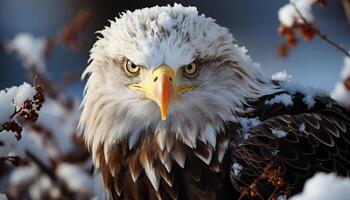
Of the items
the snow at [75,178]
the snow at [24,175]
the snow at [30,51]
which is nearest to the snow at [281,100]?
the snow at [75,178]

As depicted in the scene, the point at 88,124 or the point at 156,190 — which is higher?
the point at 88,124

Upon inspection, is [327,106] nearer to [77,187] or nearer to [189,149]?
[189,149]

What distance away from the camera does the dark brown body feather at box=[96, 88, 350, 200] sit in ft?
13.4

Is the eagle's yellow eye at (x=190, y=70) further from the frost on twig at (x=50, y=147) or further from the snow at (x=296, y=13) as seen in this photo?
the frost on twig at (x=50, y=147)

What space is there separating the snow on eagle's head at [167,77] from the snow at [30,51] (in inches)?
22.1

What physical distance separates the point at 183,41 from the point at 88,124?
590mm

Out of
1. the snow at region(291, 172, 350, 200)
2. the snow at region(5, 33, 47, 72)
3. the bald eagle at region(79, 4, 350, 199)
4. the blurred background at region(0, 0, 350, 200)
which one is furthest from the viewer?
the snow at region(5, 33, 47, 72)

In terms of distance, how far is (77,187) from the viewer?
4.61 m

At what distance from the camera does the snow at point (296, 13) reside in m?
3.85

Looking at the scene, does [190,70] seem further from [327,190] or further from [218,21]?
[218,21]

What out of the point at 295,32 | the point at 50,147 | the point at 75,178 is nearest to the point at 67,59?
the point at 50,147

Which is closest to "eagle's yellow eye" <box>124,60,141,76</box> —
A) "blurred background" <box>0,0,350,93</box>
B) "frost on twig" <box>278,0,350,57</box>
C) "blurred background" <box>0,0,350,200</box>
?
"blurred background" <box>0,0,350,200</box>

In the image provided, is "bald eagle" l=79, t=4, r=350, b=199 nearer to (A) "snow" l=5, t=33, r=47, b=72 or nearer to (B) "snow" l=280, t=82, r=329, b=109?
(B) "snow" l=280, t=82, r=329, b=109

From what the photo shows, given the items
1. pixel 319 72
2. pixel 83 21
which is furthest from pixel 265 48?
pixel 83 21
